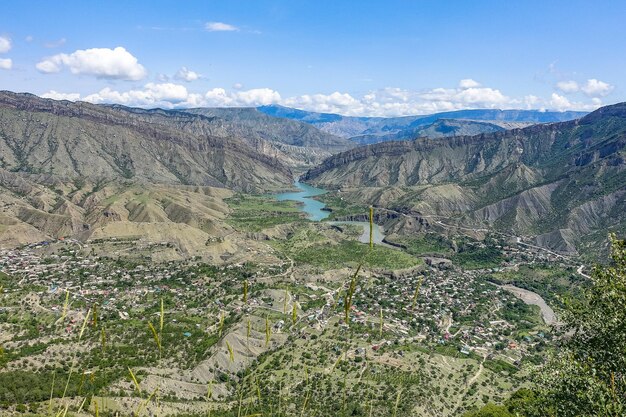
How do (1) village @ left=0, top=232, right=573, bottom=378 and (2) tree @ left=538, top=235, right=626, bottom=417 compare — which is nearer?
(2) tree @ left=538, top=235, right=626, bottom=417

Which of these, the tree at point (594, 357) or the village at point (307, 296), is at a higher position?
the tree at point (594, 357)

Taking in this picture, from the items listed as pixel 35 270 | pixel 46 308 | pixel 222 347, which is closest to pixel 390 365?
pixel 222 347

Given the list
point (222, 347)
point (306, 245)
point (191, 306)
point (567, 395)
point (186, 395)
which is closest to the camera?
point (567, 395)

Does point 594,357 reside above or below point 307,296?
above

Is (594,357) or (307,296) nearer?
(594,357)

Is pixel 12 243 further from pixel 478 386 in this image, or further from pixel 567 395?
pixel 567 395

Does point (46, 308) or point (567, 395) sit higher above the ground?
point (567, 395)

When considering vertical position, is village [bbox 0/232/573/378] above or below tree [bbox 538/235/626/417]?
below

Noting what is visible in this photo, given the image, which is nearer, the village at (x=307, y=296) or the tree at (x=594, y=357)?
the tree at (x=594, y=357)
